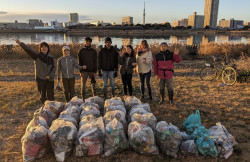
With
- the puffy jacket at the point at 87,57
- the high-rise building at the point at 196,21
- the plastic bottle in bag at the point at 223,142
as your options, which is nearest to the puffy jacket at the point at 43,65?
the puffy jacket at the point at 87,57

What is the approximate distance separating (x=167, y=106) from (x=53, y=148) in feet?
11.6

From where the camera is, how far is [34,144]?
3.04 m

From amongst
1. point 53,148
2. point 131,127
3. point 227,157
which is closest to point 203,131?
point 227,157

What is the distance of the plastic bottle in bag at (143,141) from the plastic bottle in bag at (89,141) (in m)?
0.56

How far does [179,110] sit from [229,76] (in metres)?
3.97

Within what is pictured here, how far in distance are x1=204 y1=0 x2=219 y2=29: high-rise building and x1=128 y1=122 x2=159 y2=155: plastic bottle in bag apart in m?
196

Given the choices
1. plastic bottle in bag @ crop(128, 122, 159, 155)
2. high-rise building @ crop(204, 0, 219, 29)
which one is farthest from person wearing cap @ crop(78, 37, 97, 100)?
high-rise building @ crop(204, 0, 219, 29)

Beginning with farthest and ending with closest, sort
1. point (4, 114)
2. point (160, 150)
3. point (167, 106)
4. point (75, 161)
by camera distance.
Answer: point (167, 106), point (4, 114), point (160, 150), point (75, 161)

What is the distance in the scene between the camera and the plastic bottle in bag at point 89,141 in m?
3.13

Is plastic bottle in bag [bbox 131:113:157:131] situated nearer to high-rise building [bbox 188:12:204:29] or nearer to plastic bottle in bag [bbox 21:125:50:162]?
plastic bottle in bag [bbox 21:125:50:162]

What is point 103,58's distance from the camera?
5520 mm

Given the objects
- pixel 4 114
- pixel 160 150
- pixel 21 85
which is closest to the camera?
pixel 160 150

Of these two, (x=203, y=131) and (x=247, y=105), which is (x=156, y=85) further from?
(x=203, y=131)

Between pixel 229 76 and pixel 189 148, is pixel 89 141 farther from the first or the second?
pixel 229 76
